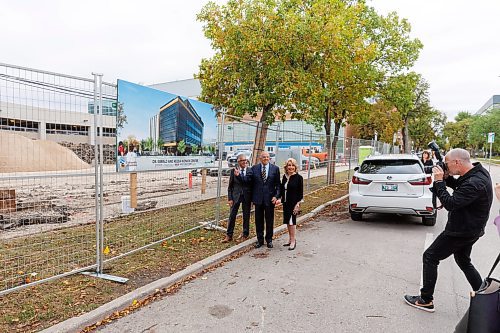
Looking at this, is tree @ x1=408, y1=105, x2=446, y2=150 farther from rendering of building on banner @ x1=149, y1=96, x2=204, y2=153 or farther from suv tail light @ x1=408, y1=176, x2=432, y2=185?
rendering of building on banner @ x1=149, y1=96, x2=204, y2=153

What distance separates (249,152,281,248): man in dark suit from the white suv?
2898 millimetres

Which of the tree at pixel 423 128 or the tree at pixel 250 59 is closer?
the tree at pixel 250 59

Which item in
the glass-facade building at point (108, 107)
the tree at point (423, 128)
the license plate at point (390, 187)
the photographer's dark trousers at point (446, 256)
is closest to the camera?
the photographer's dark trousers at point (446, 256)

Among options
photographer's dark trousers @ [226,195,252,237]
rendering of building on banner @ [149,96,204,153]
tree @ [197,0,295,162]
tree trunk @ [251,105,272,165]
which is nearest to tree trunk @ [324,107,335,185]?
tree @ [197,0,295,162]

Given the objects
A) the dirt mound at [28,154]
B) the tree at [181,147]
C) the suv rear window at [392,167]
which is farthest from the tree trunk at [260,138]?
the dirt mound at [28,154]

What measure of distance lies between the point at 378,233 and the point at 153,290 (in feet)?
17.3

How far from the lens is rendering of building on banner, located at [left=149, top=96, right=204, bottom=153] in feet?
20.2

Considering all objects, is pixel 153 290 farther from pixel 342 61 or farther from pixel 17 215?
pixel 342 61

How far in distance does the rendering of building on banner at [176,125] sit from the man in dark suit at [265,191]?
159cm

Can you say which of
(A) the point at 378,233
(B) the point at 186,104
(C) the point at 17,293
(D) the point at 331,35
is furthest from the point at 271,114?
(C) the point at 17,293

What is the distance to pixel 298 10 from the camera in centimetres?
1138

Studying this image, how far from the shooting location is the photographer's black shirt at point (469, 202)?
355 cm

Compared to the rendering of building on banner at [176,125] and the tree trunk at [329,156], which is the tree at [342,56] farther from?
the rendering of building on banner at [176,125]

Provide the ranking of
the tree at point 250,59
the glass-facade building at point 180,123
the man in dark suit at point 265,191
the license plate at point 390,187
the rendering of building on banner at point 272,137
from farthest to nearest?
the tree at point 250,59, the rendering of building on banner at point 272,137, the license plate at point 390,187, the man in dark suit at point 265,191, the glass-facade building at point 180,123
